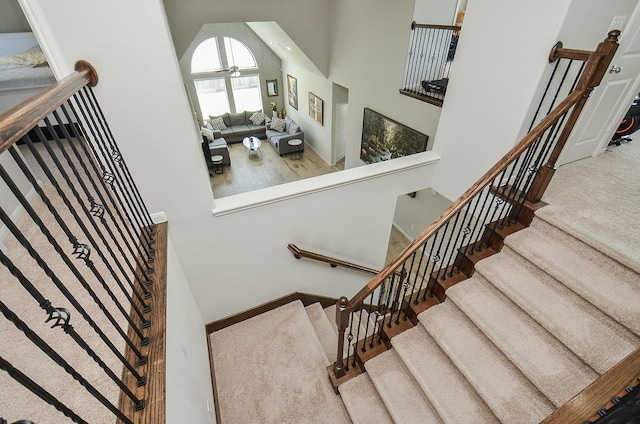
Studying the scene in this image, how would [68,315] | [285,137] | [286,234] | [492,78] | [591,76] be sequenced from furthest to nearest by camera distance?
[285,137], [286,234], [492,78], [591,76], [68,315]

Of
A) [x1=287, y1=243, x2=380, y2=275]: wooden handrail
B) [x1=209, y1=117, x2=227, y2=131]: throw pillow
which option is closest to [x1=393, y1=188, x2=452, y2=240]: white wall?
[x1=287, y1=243, x2=380, y2=275]: wooden handrail

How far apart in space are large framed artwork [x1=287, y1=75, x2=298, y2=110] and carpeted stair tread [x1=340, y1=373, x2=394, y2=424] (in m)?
9.15

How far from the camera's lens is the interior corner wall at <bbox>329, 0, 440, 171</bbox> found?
4.90 m

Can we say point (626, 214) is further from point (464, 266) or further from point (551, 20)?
point (551, 20)

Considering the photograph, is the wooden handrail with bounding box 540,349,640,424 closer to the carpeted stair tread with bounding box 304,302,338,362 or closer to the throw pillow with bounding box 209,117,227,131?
the carpeted stair tread with bounding box 304,302,338,362

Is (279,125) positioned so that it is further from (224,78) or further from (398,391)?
(398,391)

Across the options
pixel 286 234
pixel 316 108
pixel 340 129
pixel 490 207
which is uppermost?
pixel 490 207

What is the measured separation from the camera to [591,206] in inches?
95.9

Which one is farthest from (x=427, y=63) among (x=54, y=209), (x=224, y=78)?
(x=224, y=78)

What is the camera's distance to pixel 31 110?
1021 mm

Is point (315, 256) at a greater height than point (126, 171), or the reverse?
point (126, 171)

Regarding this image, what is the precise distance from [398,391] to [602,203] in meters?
2.25

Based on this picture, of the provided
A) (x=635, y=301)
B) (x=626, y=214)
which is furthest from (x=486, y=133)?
(x=635, y=301)

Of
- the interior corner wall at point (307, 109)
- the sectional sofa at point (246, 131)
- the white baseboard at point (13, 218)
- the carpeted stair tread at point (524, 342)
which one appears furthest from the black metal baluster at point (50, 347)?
the sectional sofa at point (246, 131)
